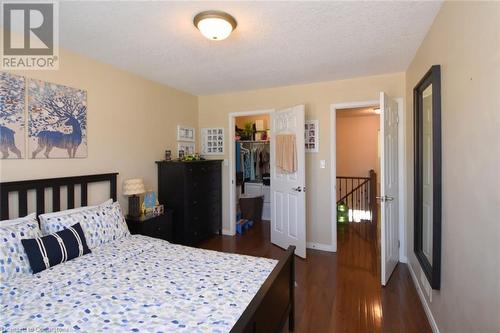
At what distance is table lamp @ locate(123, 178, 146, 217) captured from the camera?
3.12m

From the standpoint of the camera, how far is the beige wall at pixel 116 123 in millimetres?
2458

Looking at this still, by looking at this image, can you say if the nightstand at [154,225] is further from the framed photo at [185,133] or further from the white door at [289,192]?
the white door at [289,192]

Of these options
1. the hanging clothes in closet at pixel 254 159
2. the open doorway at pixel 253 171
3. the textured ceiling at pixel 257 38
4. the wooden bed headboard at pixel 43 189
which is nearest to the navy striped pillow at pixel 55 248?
the wooden bed headboard at pixel 43 189

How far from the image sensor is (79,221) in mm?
2264

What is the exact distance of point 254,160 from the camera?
5691 millimetres

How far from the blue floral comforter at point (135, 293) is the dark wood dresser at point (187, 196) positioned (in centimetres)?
149

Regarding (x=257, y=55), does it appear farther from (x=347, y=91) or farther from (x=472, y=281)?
(x=472, y=281)

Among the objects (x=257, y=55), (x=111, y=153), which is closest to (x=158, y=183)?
(x=111, y=153)

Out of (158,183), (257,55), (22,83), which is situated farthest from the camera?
(158,183)

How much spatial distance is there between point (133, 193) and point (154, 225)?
1.55 feet

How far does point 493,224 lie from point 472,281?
44cm

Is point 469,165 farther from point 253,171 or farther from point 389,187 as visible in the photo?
point 253,171

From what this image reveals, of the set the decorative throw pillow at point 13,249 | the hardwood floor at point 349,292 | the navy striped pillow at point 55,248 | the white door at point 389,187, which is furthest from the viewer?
the white door at point 389,187

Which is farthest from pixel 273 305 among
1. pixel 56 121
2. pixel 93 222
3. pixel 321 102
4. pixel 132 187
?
pixel 321 102
